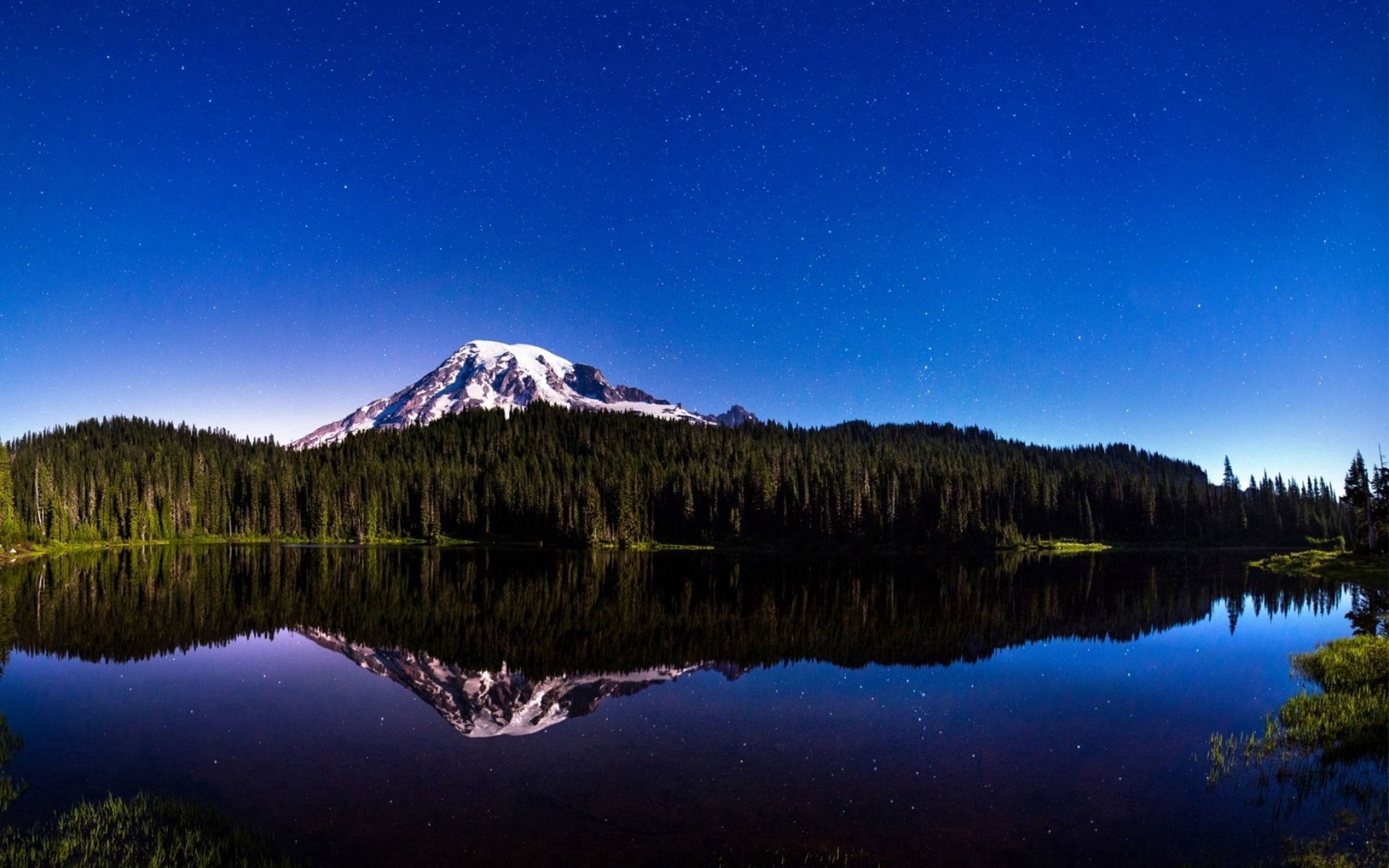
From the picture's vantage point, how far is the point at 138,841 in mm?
15953

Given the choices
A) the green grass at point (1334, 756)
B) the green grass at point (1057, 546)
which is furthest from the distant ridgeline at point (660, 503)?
the green grass at point (1334, 756)

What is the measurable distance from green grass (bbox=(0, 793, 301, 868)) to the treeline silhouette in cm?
1607

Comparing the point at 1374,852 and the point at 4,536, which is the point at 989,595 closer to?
the point at 1374,852

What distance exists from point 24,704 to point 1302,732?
137 ft

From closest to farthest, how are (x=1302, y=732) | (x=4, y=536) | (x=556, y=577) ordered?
1. (x=1302, y=732)
2. (x=556, y=577)
3. (x=4, y=536)

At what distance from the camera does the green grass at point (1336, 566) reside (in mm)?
72562

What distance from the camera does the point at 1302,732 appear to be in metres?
23.1

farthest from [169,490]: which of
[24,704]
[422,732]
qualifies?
[422,732]

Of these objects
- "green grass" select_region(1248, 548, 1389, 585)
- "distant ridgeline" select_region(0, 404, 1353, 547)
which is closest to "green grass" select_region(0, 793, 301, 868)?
"green grass" select_region(1248, 548, 1389, 585)

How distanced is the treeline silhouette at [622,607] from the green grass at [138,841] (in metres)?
16.1

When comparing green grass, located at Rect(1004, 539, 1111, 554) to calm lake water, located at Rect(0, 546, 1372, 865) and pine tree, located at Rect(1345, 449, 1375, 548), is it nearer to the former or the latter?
pine tree, located at Rect(1345, 449, 1375, 548)

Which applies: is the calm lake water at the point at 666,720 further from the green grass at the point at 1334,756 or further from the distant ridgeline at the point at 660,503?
the distant ridgeline at the point at 660,503

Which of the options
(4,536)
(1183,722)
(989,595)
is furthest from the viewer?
(4,536)

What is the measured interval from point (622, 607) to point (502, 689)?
23.9 m
